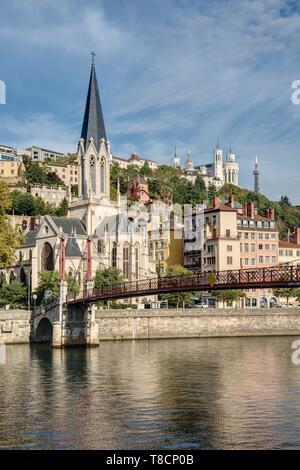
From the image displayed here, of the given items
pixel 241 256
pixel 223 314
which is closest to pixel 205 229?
pixel 241 256

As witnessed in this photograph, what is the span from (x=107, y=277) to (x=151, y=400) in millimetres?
43191

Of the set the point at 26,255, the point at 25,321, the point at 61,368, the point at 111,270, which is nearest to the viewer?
the point at 61,368

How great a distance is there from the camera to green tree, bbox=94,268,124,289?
242ft

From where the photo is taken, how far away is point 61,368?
44.2 meters

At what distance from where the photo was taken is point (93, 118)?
91938mm

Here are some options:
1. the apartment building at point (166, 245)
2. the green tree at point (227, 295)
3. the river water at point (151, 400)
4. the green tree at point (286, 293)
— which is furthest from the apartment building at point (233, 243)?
the river water at point (151, 400)

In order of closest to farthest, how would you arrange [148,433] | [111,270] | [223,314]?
[148,433], [223,314], [111,270]

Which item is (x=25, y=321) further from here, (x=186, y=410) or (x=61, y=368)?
(x=186, y=410)

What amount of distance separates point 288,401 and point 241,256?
60.4m

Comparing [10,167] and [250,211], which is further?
[10,167]

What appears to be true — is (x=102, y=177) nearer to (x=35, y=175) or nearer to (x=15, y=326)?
(x=15, y=326)

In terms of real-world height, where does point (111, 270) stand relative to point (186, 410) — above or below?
above

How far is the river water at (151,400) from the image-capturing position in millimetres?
24156

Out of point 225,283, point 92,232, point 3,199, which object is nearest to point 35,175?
point 92,232
